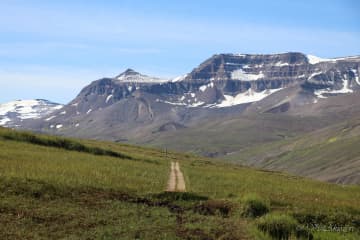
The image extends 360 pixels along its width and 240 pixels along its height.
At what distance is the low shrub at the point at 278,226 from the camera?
1104 inches

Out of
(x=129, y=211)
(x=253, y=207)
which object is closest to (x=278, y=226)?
(x=253, y=207)

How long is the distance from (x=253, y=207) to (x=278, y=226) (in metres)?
5.50

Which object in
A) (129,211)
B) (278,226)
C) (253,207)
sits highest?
(129,211)

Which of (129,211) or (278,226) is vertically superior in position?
(129,211)

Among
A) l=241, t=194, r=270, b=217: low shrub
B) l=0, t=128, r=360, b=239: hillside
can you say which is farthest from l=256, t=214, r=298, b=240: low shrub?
l=241, t=194, r=270, b=217: low shrub

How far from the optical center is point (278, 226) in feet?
94.3

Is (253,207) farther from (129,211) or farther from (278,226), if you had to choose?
(129,211)

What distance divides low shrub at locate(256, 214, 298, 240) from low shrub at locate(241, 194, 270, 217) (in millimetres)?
3590

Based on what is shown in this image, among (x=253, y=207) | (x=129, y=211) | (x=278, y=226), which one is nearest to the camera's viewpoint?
(x=278, y=226)

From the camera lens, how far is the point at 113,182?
141 feet

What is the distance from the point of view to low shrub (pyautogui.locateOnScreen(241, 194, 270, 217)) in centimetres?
3339

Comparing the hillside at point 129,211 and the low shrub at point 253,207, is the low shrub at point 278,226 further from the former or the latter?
the low shrub at point 253,207

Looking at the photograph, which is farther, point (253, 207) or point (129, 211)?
point (253, 207)

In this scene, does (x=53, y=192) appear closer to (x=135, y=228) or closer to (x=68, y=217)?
(x=68, y=217)
